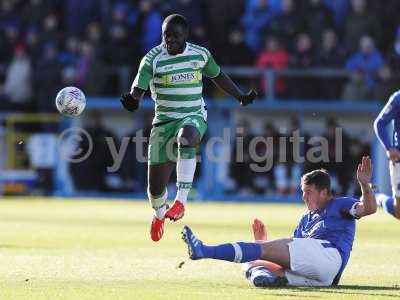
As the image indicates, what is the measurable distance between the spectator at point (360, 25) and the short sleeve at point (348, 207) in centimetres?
1458

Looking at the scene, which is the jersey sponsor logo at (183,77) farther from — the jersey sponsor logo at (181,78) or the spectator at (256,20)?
the spectator at (256,20)

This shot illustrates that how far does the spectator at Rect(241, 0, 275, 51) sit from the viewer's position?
2500cm

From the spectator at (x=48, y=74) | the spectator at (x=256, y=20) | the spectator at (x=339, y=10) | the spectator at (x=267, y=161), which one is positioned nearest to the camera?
the spectator at (x=267, y=161)

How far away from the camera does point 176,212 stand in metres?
11.3

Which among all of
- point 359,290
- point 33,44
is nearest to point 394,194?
point 359,290

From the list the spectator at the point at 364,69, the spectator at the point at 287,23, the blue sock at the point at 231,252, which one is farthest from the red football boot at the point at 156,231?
the spectator at the point at 287,23

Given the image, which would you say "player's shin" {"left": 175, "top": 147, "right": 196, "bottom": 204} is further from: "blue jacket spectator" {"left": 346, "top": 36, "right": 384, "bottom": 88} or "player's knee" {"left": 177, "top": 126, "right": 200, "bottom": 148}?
"blue jacket spectator" {"left": 346, "top": 36, "right": 384, "bottom": 88}

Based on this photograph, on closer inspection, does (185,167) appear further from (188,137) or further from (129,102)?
(129,102)

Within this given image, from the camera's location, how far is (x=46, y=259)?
12047mm

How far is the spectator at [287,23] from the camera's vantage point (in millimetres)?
24391

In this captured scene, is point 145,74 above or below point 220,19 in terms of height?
below

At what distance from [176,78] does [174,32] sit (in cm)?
53

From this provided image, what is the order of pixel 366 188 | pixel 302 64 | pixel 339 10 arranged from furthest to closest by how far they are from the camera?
pixel 339 10, pixel 302 64, pixel 366 188

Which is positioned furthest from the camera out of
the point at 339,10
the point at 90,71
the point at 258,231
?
the point at 90,71
